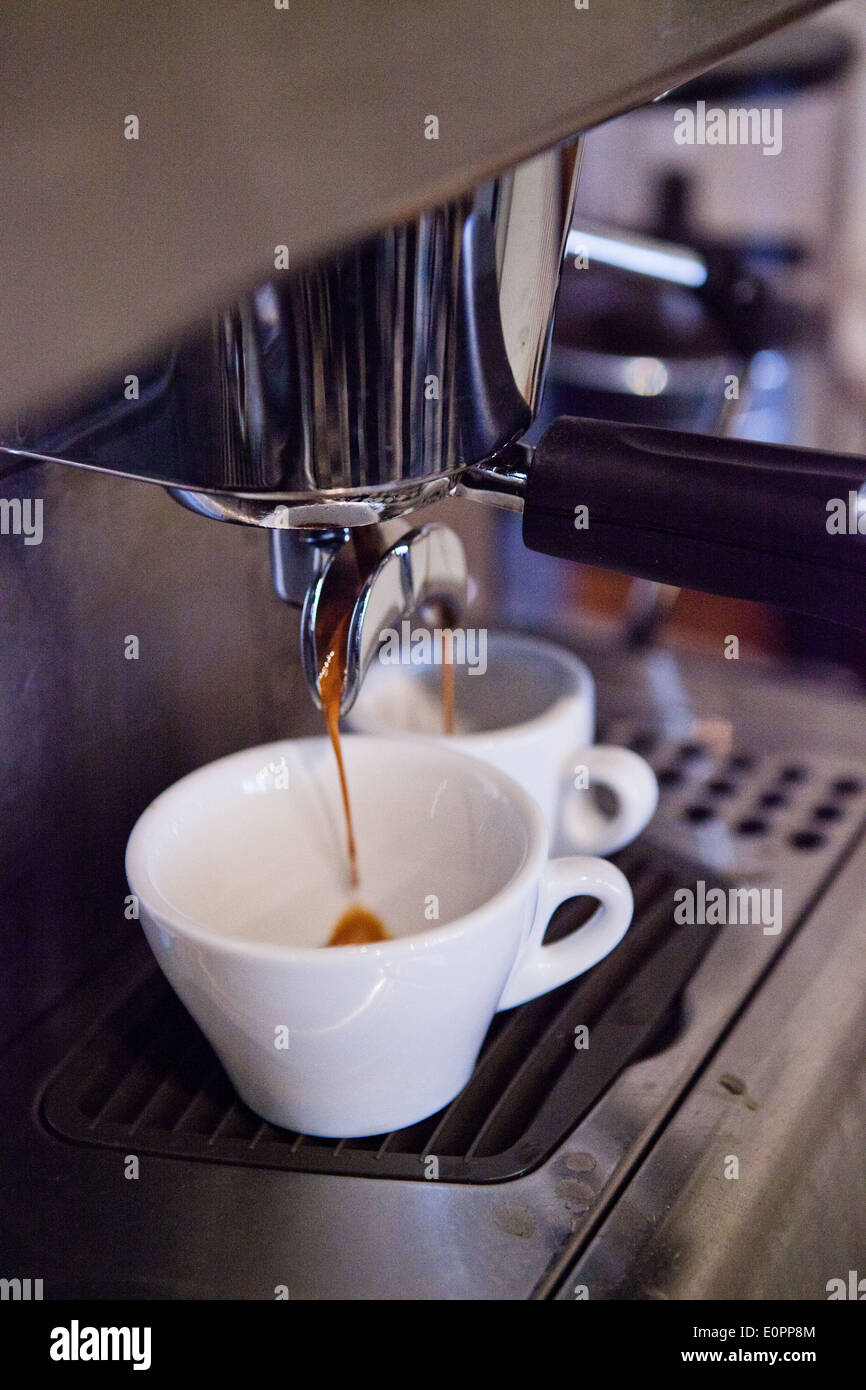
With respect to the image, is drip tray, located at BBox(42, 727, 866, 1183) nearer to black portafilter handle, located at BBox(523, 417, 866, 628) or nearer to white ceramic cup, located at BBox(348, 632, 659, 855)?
white ceramic cup, located at BBox(348, 632, 659, 855)

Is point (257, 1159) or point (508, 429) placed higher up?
point (508, 429)

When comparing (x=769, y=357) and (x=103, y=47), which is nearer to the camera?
(x=103, y=47)

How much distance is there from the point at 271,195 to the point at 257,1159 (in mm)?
254

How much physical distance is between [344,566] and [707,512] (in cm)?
10

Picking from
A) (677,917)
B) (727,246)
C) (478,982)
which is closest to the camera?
(478,982)

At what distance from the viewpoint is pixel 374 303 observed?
258mm

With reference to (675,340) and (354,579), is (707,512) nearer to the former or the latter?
(354,579)

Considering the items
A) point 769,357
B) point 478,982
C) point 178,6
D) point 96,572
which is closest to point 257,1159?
point 478,982

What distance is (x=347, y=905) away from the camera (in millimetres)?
436

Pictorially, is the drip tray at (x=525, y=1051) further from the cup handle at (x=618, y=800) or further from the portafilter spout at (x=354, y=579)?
the portafilter spout at (x=354, y=579)

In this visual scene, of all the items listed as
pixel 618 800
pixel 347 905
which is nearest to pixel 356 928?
pixel 347 905

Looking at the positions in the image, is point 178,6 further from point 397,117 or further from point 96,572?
point 96,572

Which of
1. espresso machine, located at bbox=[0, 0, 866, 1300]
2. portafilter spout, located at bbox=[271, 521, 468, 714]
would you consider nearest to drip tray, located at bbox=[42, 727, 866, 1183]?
espresso machine, located at bbox=[0, 0, 866, 1300]

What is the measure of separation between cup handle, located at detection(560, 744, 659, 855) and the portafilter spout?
115mm
